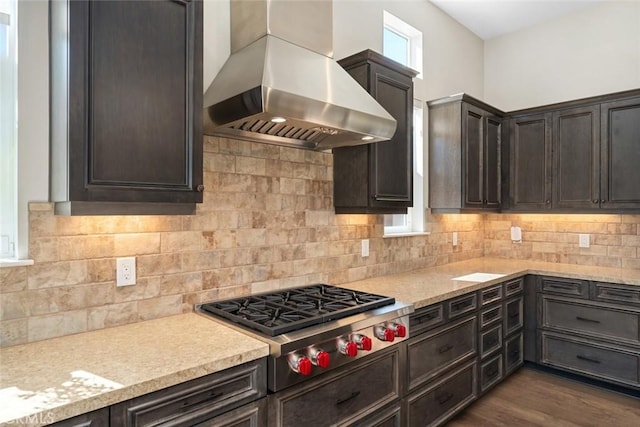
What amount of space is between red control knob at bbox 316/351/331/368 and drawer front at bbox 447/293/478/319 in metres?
1.24

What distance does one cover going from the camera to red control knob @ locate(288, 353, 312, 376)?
1604 mm

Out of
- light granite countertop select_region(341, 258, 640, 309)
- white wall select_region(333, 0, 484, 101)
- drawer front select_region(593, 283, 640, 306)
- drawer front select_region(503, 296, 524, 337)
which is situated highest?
white wall select_region(333, 0, 484, 101)

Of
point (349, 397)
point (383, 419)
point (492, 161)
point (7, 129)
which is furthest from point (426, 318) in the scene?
point (7, 129)

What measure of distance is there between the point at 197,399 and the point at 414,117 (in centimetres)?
311

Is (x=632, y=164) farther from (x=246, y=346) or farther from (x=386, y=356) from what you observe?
(x=246, y=346)

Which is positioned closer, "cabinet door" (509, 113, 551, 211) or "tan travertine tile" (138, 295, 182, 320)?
"tan travertine tile" (138, 295, 182, 320)

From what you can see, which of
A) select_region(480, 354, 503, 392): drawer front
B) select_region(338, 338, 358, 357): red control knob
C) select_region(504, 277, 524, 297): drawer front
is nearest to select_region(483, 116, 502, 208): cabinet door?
select_region(504, 277, 524, 297): drawer front

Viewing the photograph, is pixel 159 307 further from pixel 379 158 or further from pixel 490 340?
pixel 490 340

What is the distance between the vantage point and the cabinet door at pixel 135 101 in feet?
4.69

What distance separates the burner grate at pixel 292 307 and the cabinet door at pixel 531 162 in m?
2.44

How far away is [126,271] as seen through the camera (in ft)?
6.07

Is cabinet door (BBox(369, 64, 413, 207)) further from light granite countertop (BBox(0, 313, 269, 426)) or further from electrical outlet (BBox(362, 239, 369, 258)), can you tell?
light granite countertop (BBox(0, 313, 269, 426))

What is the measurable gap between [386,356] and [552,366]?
7.46 feet

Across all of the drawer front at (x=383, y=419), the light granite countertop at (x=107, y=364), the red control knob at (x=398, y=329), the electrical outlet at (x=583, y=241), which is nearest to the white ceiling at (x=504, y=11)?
the electrical outlet at (x=583, y=241)
